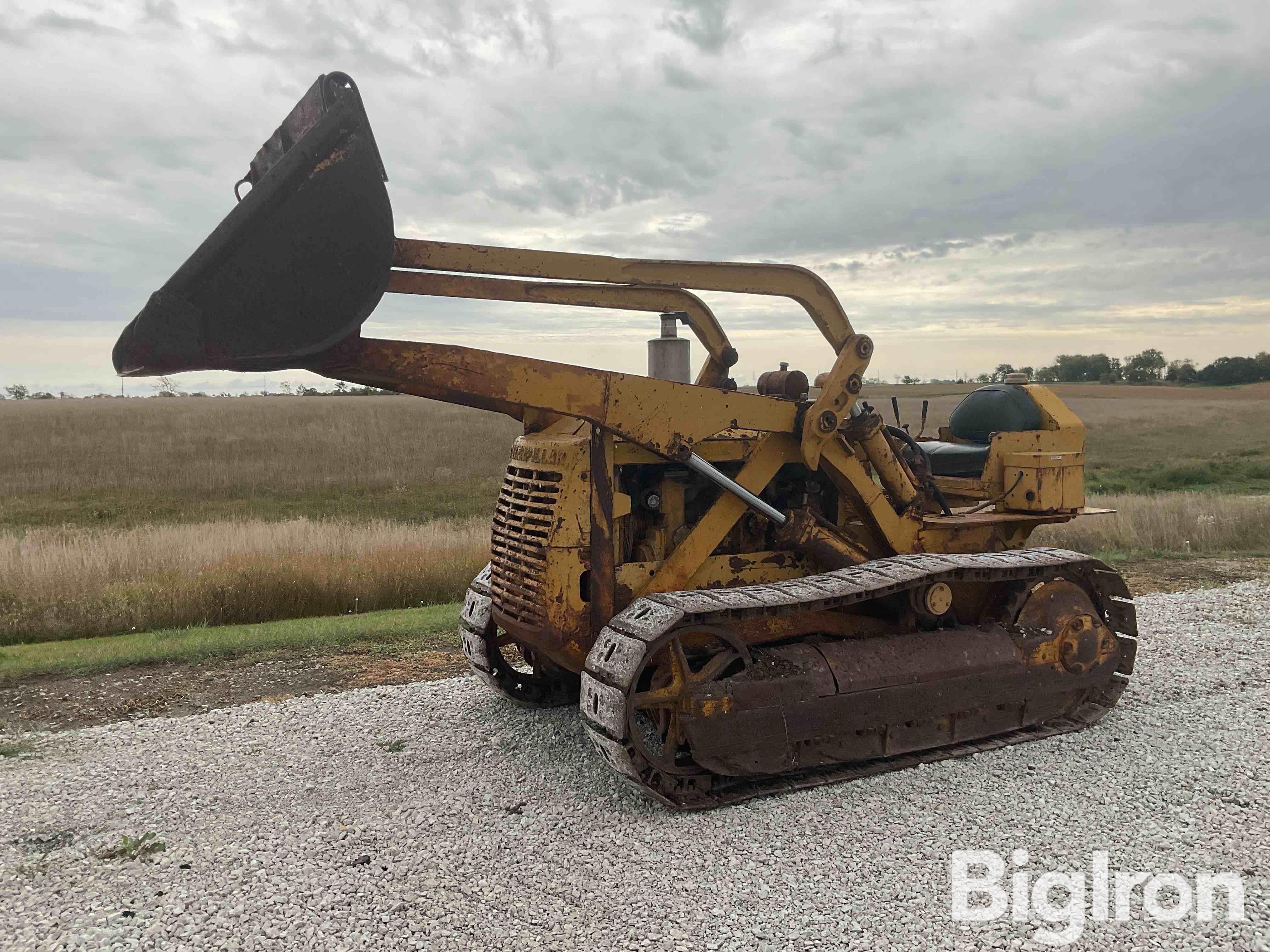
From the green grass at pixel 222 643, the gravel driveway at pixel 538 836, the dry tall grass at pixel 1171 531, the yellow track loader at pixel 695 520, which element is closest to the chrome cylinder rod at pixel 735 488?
the yellow track loader at pixel 695 520

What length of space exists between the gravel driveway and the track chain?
0.13m

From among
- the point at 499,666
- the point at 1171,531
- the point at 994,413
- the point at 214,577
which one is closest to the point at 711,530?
the point at 499,666

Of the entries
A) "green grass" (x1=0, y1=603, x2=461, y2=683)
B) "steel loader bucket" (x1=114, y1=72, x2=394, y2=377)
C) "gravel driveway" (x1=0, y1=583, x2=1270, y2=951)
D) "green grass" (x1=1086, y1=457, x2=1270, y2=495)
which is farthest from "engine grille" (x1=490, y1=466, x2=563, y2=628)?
"green grass" (x1=1086, y1=457, x2=1270, y2=495)

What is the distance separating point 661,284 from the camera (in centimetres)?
566

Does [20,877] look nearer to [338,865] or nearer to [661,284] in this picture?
[338,865]

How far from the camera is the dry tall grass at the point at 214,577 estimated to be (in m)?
9.45

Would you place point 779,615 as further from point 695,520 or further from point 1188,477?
point 1188,477

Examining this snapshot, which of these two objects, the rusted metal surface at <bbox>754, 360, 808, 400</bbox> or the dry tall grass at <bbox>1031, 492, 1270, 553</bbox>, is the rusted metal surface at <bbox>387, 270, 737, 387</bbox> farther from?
the dry tall grass at <bbox>1031, 492, 1270, 553</bbox>

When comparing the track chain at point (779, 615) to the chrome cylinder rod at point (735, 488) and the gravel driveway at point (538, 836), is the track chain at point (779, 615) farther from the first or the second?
the chrome cylinder rod at point (735, 488)

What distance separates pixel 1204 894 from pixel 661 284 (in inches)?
161

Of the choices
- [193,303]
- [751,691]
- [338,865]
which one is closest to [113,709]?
[338,865]

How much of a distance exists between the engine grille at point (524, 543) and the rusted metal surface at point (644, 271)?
1.16m

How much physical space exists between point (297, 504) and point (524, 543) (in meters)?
15.6

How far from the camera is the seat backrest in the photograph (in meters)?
7.02
